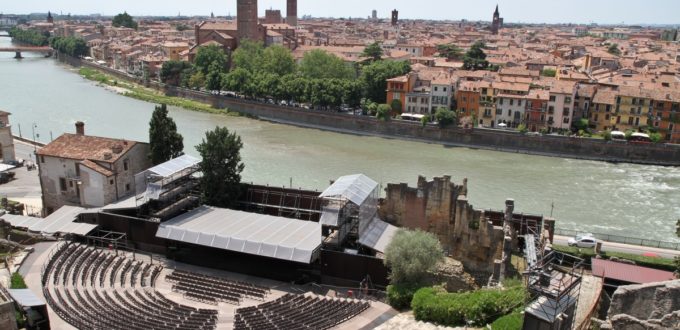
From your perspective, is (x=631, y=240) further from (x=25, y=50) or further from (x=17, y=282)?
(x=25, y=50)

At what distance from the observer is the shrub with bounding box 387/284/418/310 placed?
2172cm

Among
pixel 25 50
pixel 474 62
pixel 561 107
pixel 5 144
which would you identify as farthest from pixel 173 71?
pixel 25 50

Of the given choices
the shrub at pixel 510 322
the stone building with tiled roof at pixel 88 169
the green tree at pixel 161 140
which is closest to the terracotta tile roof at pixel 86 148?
the stone building with tiled roof at pixel 88 169

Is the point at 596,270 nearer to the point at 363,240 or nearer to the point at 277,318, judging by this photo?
the point at 363,240

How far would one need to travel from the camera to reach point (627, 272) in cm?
2306

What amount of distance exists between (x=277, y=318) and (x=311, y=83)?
1892 inches

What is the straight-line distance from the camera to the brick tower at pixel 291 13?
529 ft

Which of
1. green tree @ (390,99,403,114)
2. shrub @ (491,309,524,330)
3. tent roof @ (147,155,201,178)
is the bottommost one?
green tree @ (390,99,403,114)

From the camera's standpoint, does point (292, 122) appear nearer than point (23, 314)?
No

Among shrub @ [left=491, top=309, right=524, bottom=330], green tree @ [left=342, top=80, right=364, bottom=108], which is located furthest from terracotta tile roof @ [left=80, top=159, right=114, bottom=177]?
green tree @ [left=342, top=80, right=364, bottom=108]

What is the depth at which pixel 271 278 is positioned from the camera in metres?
24.8

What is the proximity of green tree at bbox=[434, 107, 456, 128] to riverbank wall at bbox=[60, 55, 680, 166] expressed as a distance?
2.06 feet

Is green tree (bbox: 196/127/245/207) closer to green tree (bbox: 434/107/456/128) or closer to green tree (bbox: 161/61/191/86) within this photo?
green tree (bbox: 434/107/456/128)

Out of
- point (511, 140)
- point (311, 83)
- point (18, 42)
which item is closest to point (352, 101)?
point (311, 83)
